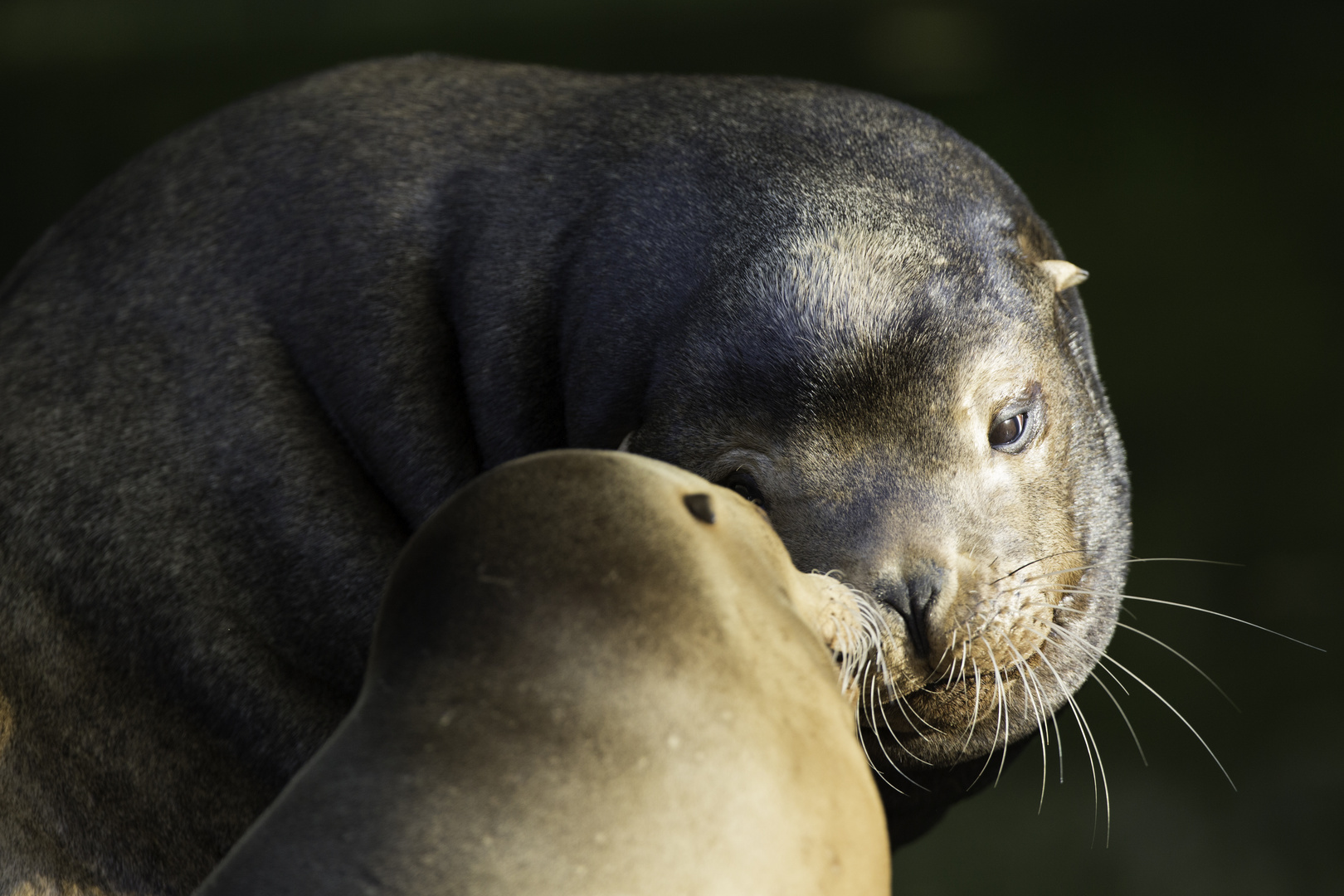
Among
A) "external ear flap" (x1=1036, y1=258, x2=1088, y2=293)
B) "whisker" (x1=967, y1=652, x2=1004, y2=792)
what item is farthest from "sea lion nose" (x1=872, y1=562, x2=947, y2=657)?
"external ear flap" (x1=1036, y1=258, x2=1088, y2=293)

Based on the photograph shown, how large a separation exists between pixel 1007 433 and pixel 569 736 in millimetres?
1331

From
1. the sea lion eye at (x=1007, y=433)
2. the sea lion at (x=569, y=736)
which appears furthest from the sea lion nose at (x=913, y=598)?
the sea lion at (x=569, y=736)

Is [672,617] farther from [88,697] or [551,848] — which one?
[88,697]

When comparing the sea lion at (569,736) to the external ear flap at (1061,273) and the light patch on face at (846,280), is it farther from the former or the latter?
the external ear flap at (1061,273)

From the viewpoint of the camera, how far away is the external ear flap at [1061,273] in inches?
120

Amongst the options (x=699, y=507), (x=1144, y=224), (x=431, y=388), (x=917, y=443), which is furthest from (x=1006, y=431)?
(x=1144, y=224)

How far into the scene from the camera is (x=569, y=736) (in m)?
1.69

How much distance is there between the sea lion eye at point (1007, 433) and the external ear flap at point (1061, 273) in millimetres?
411

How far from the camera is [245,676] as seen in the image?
298 cm

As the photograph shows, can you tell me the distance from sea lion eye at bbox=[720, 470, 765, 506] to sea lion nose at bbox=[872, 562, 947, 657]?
1.02 feet

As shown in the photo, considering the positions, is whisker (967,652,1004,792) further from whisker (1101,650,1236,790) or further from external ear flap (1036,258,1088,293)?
external ear flap (1036,258,1088,293)

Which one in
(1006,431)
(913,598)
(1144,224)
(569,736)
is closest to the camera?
(569,736)

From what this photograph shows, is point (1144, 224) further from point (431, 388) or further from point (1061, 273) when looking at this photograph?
point (431, 388)

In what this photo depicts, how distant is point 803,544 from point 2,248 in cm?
682
